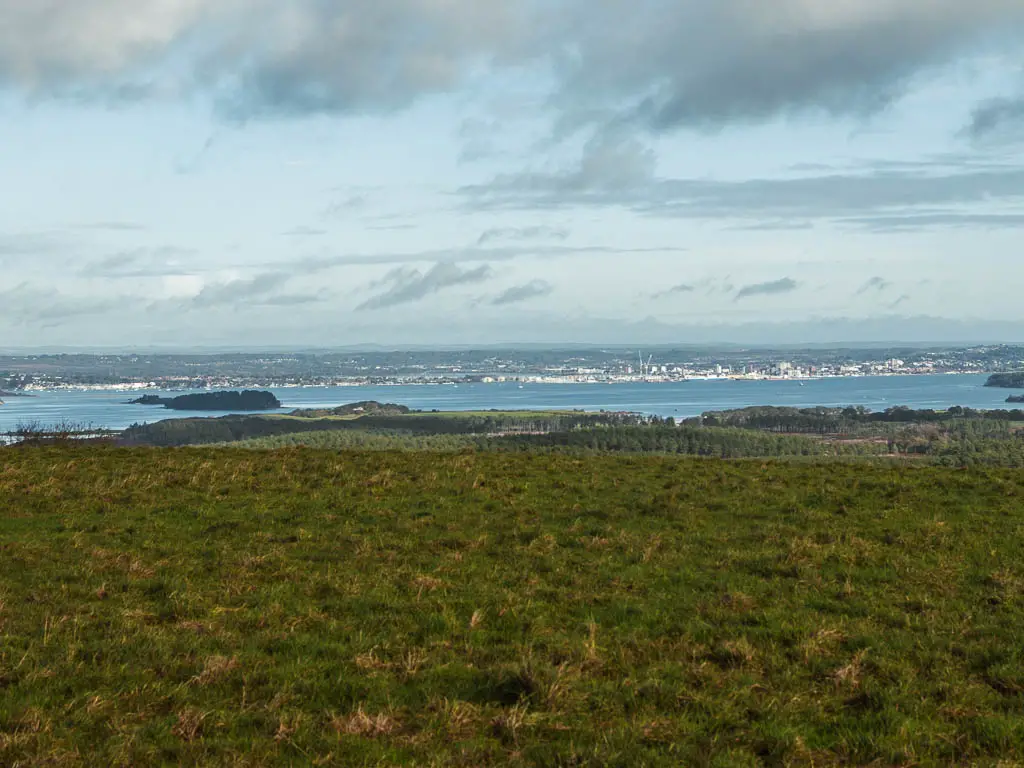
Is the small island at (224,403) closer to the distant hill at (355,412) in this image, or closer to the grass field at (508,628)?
the distant hill at (355,412)

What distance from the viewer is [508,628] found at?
1045cm

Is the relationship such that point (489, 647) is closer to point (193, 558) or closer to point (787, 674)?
point (787, 674)

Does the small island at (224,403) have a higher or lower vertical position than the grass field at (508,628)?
lower

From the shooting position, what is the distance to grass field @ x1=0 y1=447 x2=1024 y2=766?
7332mm

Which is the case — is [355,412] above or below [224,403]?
below

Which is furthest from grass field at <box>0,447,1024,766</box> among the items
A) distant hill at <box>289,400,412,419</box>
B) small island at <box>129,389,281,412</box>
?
small island at <box>129,389,281,412</box>

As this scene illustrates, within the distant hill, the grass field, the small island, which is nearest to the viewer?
the grass field

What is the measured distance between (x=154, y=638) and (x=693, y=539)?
30.1 ft

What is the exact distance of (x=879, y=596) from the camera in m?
11.9

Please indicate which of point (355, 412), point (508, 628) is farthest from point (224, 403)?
point (508, 628)

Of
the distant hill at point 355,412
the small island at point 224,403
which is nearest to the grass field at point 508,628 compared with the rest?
the distant hill at point 355,412

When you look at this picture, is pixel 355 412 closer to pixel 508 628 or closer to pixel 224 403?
pixel 224 403

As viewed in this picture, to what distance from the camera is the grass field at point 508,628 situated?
7.33 metres

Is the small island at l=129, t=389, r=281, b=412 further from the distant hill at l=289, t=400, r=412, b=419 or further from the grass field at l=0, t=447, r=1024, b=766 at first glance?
the grass field at l=0, t=447, r=1024, b=766
